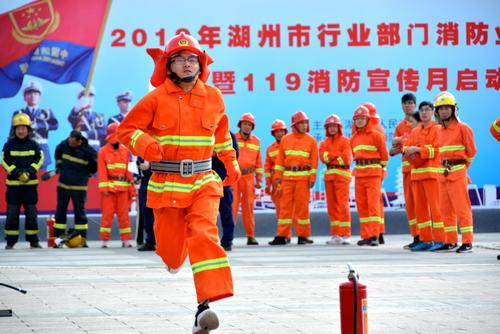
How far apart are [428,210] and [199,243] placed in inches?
356

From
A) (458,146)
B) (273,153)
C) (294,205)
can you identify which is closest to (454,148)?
(458,146)

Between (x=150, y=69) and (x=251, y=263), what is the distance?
8.32m

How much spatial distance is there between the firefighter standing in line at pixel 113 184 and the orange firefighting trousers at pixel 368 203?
371 cm

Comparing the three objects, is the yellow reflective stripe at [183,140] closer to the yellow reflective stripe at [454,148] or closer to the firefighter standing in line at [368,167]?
the yellow reflective stripe at [454,148]

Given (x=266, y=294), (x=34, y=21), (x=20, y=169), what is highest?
(x=34, y=21)

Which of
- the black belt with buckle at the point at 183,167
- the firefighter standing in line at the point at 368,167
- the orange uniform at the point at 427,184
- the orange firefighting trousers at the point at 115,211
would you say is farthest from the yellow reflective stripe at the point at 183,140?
the orange firefighting trousers at the point at 115,211

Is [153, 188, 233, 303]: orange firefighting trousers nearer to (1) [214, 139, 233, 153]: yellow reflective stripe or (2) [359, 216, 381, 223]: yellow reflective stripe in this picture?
(1) [214, 139, 233, 153]: yellow reflective stripe

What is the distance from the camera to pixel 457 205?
1509 centimetres

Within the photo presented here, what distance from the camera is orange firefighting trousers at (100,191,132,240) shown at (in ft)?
62.0

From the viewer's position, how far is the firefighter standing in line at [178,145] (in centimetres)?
792

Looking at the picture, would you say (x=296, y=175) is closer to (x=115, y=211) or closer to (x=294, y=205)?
(x=294, y=205)

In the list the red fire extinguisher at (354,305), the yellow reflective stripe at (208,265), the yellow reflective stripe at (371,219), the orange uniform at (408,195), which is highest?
the orange uniform at (408,195)

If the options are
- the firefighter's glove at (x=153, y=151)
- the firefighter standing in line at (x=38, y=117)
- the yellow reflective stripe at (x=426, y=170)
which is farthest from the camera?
the firefighter standing in line at (x=38, y=117)

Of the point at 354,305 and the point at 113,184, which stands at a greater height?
the point at 113,184
